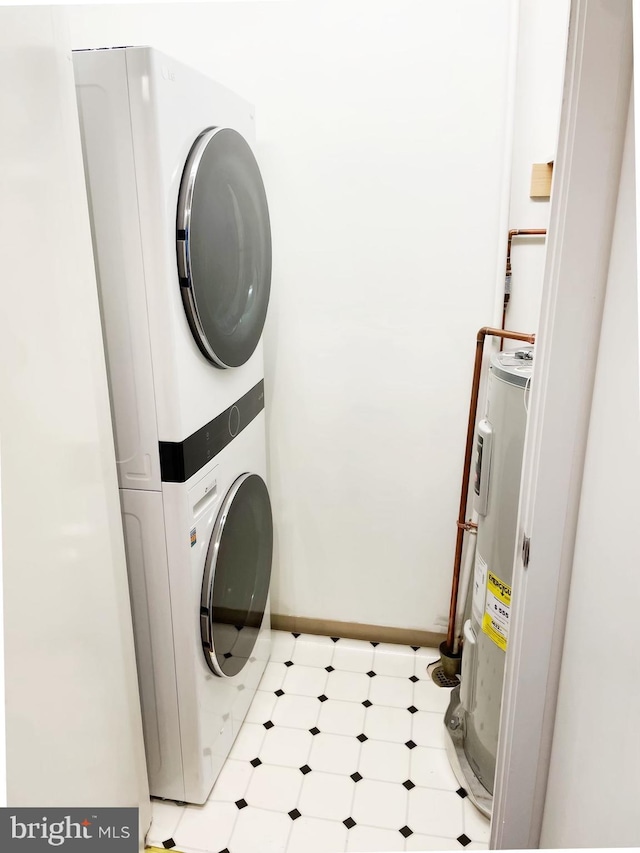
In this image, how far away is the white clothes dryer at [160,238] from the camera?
46.9 inches

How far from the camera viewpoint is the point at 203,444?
146cm

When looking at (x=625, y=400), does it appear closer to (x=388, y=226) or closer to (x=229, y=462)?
(x=229, y=462)

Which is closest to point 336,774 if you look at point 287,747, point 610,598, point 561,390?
point 287,747

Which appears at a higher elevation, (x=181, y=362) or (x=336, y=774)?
(x=181, y=362)

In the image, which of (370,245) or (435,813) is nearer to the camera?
(435,813)

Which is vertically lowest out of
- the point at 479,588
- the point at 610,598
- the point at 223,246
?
the point at 479,588

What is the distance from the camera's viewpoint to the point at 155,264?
1.25 meters

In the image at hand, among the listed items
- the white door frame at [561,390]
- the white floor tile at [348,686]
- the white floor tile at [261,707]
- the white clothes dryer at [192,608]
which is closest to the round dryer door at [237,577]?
the white clothes dryer at [192,608]

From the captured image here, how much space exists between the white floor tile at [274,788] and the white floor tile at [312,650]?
1.57ft

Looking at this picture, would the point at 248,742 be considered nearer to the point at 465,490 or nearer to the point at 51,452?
the point at 465,490

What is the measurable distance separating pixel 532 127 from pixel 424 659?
1864 mm

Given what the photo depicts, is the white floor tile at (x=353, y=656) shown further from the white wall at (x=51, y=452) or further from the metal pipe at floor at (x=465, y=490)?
the white wall at (x=51, y=452)

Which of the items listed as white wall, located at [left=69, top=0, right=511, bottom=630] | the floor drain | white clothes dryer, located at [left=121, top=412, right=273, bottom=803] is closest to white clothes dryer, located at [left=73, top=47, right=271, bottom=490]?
white clothes dryer, located at [left=121, top=412, right=273, bottom=803]

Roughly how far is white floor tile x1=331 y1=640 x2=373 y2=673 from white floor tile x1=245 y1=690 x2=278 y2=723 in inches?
11.3
